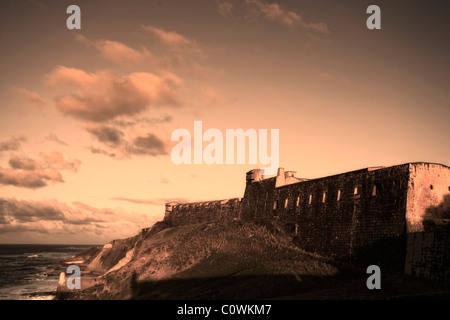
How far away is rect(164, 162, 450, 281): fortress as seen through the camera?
26.6 meters

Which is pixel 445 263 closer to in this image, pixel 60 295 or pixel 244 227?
pixel 244 227

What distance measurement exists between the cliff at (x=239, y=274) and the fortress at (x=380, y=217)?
1280 millimetres

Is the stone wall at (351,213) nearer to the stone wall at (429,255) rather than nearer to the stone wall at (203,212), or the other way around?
the stone wall at (429,255)

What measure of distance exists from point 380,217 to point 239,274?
449 inches

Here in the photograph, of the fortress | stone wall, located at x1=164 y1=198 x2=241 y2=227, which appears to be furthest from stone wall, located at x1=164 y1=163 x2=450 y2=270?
stone wall, located at x1=164 y1=198 x2=241 y2=227

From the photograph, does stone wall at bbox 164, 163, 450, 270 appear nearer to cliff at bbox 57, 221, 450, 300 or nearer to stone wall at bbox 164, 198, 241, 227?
cliff at bbox 57, 221, 450, 300

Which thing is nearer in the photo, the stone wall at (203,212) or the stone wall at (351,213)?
the stone wall at (351,213)

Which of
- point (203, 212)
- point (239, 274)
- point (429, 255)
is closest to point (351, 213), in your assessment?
point (429, 255)

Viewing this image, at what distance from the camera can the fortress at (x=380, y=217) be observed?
26.6m

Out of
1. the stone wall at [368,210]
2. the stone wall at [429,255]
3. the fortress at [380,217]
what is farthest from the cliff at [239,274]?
the stone wall at [368,210]

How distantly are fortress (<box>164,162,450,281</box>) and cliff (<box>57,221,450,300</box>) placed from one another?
1280mm

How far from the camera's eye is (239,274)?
30.7m

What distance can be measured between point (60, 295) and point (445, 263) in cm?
3639

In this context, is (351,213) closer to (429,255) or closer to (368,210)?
(368,210)
